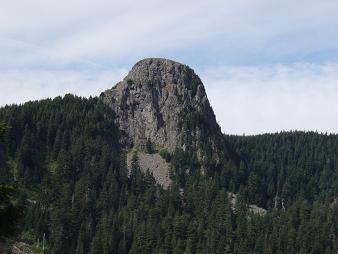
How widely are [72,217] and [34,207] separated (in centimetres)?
1055

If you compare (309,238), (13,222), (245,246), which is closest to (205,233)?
(245,246)

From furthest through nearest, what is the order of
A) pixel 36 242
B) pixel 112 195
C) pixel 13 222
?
pixel 112 195 < pixel 36 242 < pixel 13 222

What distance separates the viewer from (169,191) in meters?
190

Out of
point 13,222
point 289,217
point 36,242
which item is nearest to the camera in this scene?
point 13,222

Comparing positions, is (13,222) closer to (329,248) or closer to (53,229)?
(53,229)

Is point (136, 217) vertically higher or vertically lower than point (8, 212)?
lower

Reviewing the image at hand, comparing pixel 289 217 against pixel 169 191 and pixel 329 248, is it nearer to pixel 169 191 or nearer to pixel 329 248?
pixel 329 248

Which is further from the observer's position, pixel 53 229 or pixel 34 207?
pixel 34 207

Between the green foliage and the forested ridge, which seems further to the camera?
the forested ridge

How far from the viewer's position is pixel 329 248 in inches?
5965

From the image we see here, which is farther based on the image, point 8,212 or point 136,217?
point 136,217

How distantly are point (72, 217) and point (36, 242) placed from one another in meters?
14.9

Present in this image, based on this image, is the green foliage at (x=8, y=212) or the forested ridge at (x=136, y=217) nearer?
the green foliage at (x=8, y=212)

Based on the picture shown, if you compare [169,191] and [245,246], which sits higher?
[169,191]
